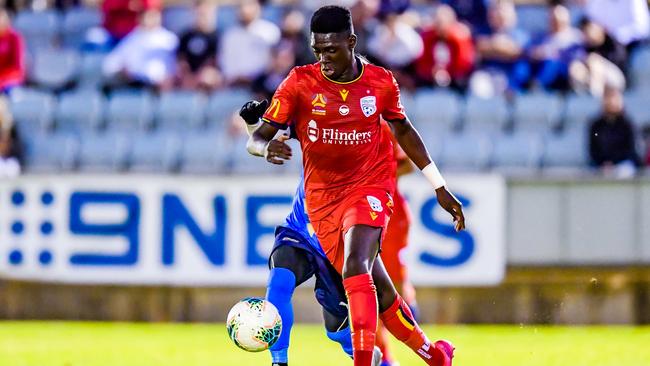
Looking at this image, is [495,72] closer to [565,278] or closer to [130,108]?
[565,278]

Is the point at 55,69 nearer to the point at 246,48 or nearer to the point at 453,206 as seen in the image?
the point at 246,48

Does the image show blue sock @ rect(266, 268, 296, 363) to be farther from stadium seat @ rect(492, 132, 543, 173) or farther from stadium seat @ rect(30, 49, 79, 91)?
stadium seat @ rect(30, 49, 79, 91)

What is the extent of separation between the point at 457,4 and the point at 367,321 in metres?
9.61

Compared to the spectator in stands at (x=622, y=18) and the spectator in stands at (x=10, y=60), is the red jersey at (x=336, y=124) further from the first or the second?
the spectator in stands at (x=10, y=60)

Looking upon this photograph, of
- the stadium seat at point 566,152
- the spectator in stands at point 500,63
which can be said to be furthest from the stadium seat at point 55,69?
the stadium seat at point 566,152

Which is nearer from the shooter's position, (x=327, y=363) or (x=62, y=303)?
(x=327, y=363)

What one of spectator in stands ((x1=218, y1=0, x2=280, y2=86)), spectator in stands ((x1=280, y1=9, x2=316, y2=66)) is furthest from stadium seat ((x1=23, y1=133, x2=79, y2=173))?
spectator in stands ((x1=280, y1=9, x2=316, y2=66))

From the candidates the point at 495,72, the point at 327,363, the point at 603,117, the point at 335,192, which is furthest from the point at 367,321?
the point at 495,72

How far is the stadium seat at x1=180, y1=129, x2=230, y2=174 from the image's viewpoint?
48.7 ft

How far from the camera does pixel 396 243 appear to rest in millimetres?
9078

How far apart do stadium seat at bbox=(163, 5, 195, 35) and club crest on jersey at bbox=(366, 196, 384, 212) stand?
9948 millimetres

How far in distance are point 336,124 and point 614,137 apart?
280 inches

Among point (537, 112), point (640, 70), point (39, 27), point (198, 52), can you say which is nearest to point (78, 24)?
point (39, 27)

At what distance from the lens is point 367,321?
6.96 metres
